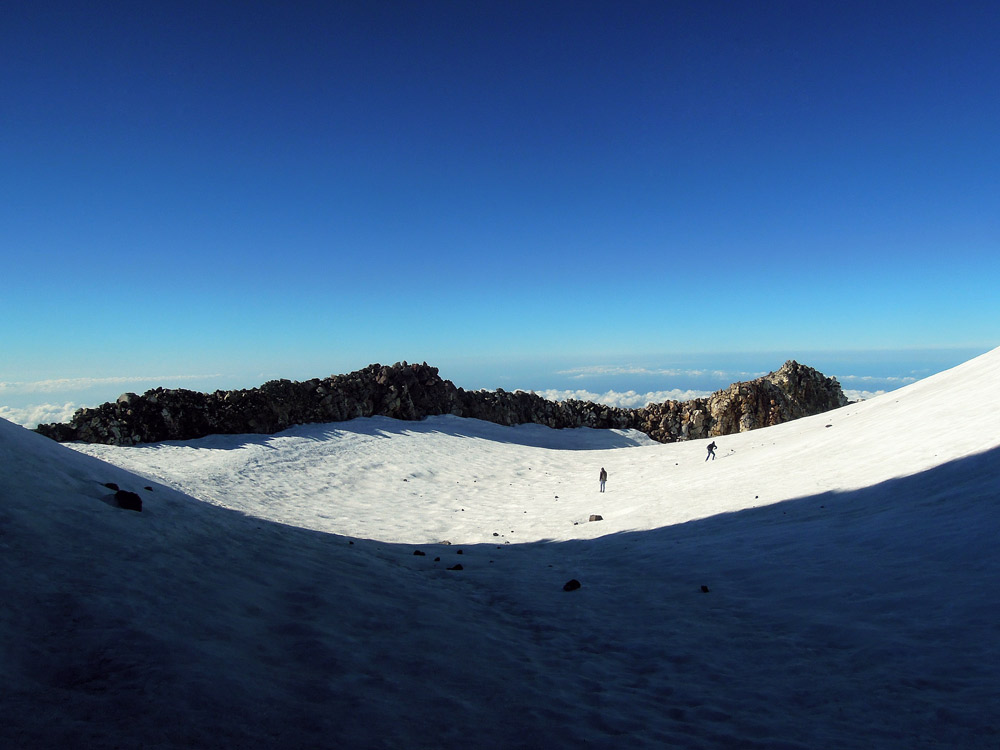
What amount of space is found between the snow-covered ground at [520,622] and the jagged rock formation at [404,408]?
20565mm

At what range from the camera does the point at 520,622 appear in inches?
283

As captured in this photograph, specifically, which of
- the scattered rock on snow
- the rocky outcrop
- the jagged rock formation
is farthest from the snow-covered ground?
the rocky outcrop

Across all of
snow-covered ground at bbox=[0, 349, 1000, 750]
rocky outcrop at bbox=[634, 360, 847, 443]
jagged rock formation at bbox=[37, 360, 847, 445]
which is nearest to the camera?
snow-covered ground at bbox=[0, 349, 1000, 750]

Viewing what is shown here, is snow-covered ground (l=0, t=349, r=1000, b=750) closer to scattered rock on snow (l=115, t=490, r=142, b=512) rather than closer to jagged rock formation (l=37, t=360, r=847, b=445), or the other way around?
scattered rock on snow (l=115, t=490, r=142, b=512)

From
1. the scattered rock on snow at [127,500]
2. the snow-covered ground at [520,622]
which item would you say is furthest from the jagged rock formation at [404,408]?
the scattered rock on snow at [127,500]

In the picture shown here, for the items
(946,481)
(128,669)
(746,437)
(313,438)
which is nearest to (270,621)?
(128,669)

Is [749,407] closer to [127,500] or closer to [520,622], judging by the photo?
[520,622]

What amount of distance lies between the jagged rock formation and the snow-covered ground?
20.6 m

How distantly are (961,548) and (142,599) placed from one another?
10997 millimetres

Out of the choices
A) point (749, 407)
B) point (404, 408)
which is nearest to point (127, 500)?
point (404, 408)

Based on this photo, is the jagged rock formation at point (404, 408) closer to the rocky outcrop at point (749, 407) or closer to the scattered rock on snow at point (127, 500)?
the rocky outcrop at point (749, 407)

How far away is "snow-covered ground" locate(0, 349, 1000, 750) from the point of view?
3.98m

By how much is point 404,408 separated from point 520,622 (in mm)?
33125

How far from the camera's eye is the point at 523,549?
13133 millimetres
